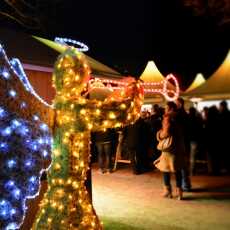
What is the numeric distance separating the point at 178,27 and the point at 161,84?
17003 mm

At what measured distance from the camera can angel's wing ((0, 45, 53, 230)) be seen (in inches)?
157

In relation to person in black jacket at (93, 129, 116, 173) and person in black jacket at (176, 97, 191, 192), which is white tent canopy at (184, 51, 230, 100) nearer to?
person in black jacket at (176, 97, 191, 192)

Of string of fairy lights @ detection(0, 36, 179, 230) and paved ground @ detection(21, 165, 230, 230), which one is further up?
string of fairy lights @ detection(0, 36, 179, 230)

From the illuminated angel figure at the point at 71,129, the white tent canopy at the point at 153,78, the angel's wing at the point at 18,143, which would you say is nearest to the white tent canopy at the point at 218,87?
the white tent canopy at the point at 153,78

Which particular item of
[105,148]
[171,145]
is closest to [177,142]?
[171,145]

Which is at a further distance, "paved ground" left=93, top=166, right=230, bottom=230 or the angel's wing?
"paved ground" left=93, top=166, right=230, bottom=230

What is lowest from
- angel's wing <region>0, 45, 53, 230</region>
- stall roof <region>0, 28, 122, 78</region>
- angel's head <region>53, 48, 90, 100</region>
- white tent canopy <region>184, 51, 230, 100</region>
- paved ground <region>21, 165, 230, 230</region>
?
paved ground <region>21, 165, 230, 230</region>

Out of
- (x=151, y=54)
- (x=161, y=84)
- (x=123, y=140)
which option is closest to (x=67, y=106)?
(x=123, y=140)

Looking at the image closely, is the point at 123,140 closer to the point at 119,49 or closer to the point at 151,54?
the point at 119,49

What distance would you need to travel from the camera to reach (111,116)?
179 inches

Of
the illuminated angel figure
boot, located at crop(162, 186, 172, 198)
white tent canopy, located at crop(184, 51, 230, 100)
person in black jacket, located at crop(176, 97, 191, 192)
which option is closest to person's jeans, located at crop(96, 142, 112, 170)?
person in black jacket, located at crop(176, 97, 191, 192)

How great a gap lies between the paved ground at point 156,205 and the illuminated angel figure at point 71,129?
2.29 m

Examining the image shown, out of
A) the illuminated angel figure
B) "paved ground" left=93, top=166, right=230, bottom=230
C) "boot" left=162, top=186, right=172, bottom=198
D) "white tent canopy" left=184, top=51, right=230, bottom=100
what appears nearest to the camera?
the illuminated angel figure

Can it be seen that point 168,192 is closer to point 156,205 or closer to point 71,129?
point 156,205
